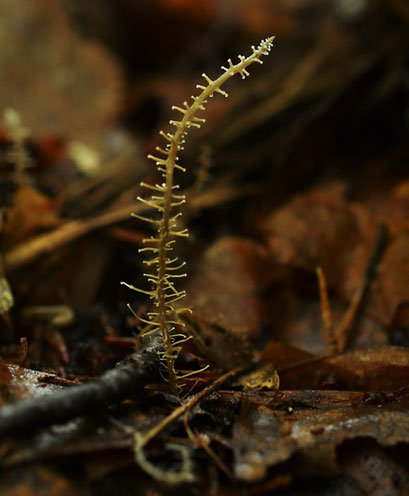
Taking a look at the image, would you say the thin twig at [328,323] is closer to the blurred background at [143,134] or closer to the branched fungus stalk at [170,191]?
the blurred background at [143,134]

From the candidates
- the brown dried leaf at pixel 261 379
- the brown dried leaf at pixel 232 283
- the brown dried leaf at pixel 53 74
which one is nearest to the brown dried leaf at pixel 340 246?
the brown dried leaf at pixel 232 283

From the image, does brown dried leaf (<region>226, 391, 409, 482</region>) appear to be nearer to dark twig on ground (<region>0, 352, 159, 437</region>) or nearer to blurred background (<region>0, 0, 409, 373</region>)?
dark twig on ground (<region>0, 352, 159, 437</region>)

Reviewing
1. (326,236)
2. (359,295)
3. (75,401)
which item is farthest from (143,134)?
(75,401)

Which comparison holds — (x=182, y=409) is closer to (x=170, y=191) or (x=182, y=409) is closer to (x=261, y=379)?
(x=261, y=379)

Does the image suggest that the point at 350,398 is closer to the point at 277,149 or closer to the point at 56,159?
the point at 277,149

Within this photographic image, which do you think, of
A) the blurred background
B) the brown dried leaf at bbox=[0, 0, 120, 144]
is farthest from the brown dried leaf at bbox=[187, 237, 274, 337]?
the brown dried leaf at bbox=[0, 0, 120, 144]

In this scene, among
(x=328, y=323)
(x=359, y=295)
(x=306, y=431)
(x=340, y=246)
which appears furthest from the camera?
(x=340, y=246)

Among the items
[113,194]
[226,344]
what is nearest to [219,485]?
[226,344]

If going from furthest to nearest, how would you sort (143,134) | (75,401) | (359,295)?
(143,134) → (359,295) → (75,401)
